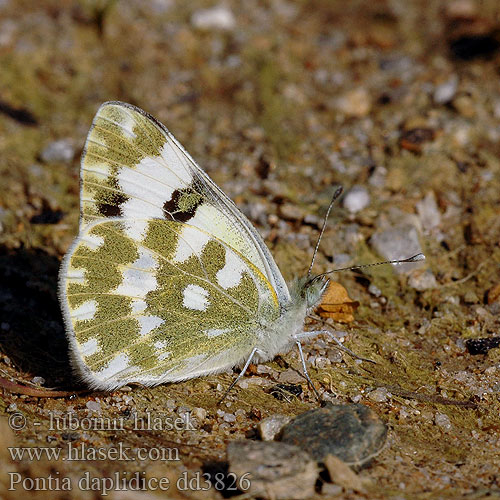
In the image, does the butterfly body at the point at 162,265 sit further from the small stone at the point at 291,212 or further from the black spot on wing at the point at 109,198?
the small stone at the point at 291,212

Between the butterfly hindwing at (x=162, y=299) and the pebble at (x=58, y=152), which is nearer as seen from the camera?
the butterfly hindwing at (x=162, y=299)

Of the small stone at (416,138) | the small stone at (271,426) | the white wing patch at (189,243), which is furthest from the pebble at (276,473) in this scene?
the small stone at (416,138)

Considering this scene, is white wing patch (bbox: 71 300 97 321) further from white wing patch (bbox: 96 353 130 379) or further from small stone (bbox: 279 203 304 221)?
small stone (bbox: 279 203 304 221)

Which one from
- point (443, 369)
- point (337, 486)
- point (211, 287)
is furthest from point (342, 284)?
point (337, 486)

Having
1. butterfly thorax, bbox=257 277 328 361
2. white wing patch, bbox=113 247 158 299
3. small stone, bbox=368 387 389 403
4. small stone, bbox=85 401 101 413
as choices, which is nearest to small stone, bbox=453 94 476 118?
butterfly thorax, bbox=257 277 328 361

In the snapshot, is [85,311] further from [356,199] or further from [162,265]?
[356,199]

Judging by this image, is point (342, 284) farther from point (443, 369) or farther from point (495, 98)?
point (495, 98)
